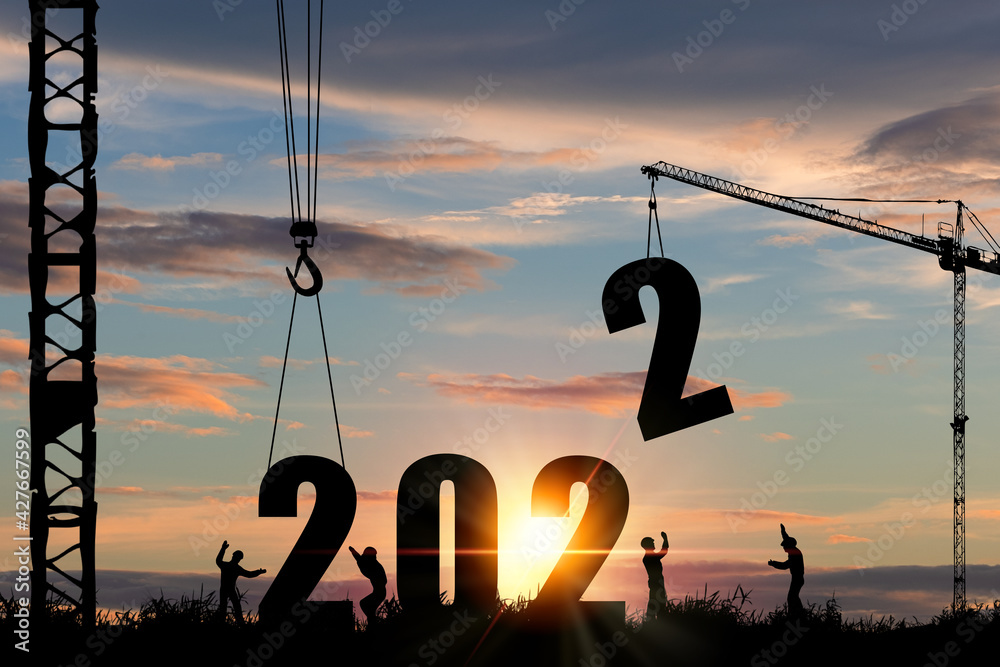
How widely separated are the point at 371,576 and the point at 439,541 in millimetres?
1285

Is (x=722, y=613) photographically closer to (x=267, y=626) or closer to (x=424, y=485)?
→ (x=424, y=485)

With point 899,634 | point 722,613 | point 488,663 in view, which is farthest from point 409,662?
point 899,634

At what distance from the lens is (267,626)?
17.9 meters

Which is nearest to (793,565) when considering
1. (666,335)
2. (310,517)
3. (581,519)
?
(581,519)

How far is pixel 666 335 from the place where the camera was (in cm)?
1844

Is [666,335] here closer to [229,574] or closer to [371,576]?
[371,576]

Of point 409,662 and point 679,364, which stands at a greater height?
point 679,364

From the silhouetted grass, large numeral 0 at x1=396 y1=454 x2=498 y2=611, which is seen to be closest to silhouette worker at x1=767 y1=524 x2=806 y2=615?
the silhouetted grass

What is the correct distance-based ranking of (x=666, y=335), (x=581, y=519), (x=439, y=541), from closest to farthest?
(x=439, y=541), (x=581, y=519), (x=666, y=335)

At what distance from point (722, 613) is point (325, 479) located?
6.90 m

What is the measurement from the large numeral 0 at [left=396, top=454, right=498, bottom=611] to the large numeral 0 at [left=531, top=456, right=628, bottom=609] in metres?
0.84

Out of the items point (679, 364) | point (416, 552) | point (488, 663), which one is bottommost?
point (488, 663)

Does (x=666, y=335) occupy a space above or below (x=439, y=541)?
above

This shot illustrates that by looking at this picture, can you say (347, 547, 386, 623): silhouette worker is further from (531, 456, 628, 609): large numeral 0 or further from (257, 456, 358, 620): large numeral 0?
(531, 456, 628, 609): large numeral 0
